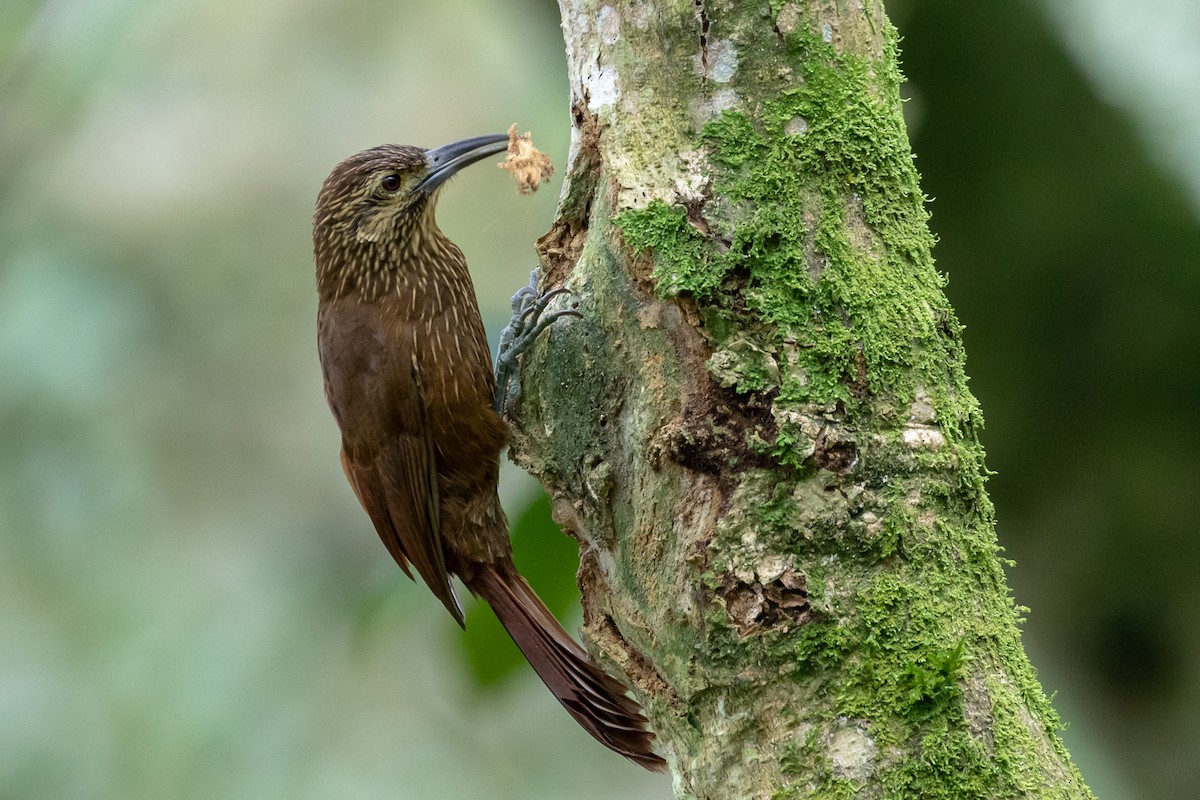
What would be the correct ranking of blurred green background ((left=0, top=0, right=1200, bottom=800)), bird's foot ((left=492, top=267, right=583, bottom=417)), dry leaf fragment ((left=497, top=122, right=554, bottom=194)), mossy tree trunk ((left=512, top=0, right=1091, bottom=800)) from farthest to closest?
blurred green background ((left=0, top=0, right=1200, bottom=800))
dry leaf fragment ((left=497, top=122, right=554, bottom=194))
bird's foot ((left=492, top=267, right=583, bottom=417))
mossy tree trunk ((left=512, top=0, right=1091, bottom=800))

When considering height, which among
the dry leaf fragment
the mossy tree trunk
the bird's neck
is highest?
the bird's neck

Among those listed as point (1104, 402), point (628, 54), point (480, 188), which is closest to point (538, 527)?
point (628, 54)

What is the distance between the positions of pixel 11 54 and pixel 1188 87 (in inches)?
130

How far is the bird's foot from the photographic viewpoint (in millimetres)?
2139

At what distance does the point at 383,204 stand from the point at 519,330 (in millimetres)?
670

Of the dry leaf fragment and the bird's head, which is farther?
the bird's head

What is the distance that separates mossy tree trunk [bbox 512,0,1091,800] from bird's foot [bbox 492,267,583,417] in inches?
4.0

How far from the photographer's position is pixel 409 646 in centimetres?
548

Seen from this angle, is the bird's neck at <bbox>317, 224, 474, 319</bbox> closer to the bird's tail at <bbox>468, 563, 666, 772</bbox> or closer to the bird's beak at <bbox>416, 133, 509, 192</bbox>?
the bird's beak at <bbox>416, 133, 509, 192</bbox>

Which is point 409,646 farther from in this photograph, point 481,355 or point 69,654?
point 481,355

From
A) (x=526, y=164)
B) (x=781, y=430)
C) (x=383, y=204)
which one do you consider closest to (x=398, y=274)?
(x=383, y=204)

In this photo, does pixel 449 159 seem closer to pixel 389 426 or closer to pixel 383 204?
pixel 383 204

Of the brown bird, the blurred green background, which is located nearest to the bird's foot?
the brown bird

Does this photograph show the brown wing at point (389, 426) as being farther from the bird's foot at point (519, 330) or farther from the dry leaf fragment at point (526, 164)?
the dry leaf fragment at point (526, 164)
